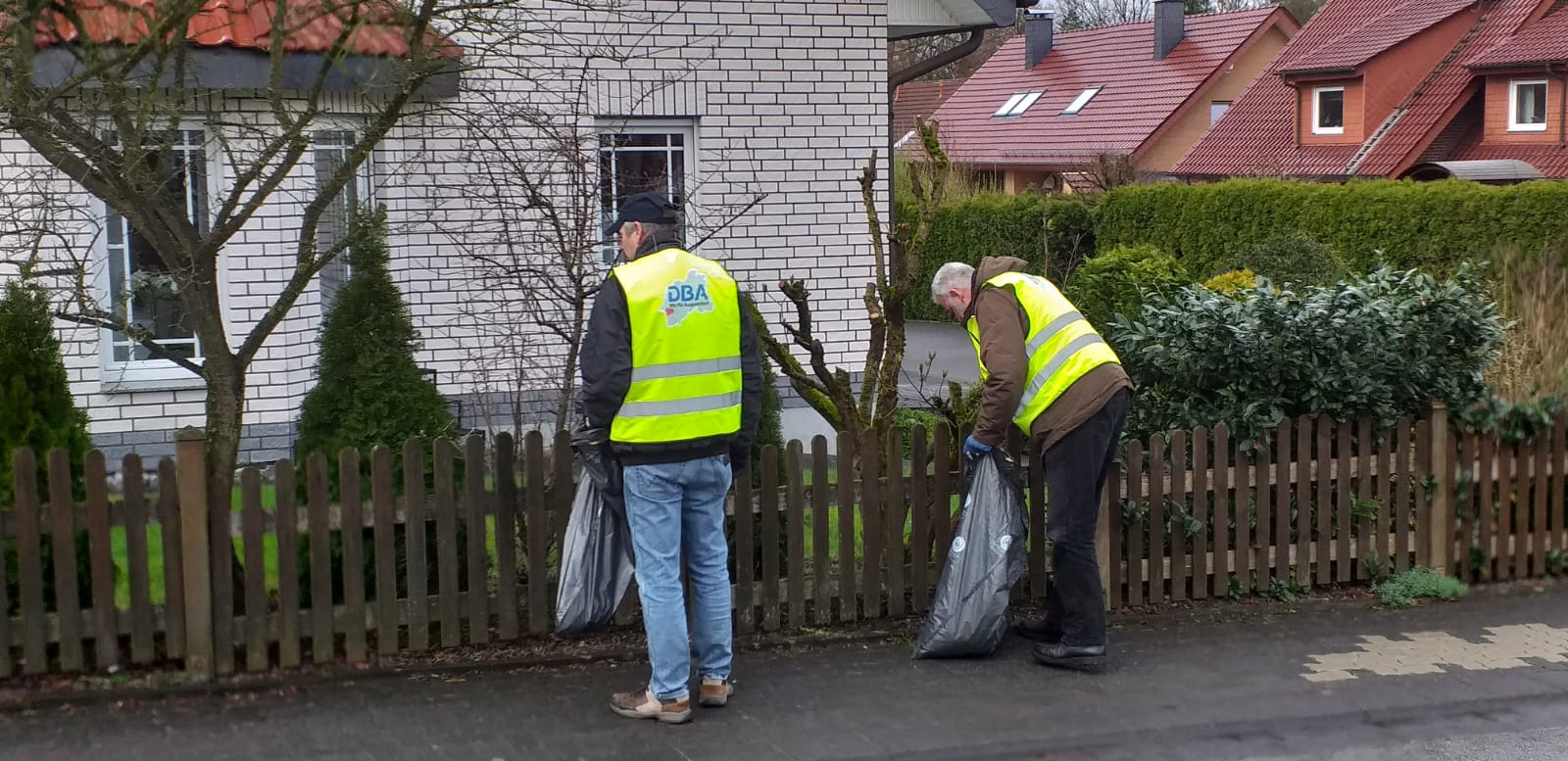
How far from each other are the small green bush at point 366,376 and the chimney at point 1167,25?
36.2m

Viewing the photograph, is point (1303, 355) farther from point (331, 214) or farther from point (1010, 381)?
point (331, 214)

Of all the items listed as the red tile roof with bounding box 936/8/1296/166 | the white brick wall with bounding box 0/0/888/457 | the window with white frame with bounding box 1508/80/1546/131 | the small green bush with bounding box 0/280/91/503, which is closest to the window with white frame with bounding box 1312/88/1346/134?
the window with white frame with bounding box 1508/80/1546/131

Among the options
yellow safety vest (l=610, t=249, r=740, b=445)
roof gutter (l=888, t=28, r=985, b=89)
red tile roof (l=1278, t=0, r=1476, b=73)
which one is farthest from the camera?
red tile roof (l=1278, t=0, r=1476, b=73)

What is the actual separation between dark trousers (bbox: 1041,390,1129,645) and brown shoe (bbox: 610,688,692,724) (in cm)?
156

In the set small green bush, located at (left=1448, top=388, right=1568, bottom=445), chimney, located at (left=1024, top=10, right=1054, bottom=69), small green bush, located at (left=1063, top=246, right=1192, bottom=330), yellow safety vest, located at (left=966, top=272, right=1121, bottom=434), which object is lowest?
small green bush, located at (left=1448, top=388, right=1568, bottom=445)

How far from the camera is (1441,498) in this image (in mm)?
7137

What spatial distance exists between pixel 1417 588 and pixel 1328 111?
91.7 ft

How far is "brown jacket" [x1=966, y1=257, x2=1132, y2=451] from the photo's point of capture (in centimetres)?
579

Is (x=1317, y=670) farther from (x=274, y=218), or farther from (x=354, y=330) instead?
(x=274, y=218)

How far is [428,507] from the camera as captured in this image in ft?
19.2

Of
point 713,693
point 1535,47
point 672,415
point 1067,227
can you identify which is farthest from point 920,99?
point 672,415

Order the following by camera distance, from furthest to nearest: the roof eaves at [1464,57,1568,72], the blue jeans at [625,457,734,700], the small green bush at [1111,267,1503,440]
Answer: the roof eaves at [1464,57,1568,72]
the small green bush at [1111,267,1503,440]
the blue jeans at [625,457,734,700]

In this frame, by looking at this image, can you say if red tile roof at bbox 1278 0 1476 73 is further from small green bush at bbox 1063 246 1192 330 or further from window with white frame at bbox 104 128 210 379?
window with white frame at bbox 104 128 210 379

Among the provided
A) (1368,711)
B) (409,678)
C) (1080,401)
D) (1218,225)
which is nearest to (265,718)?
(409,678)
